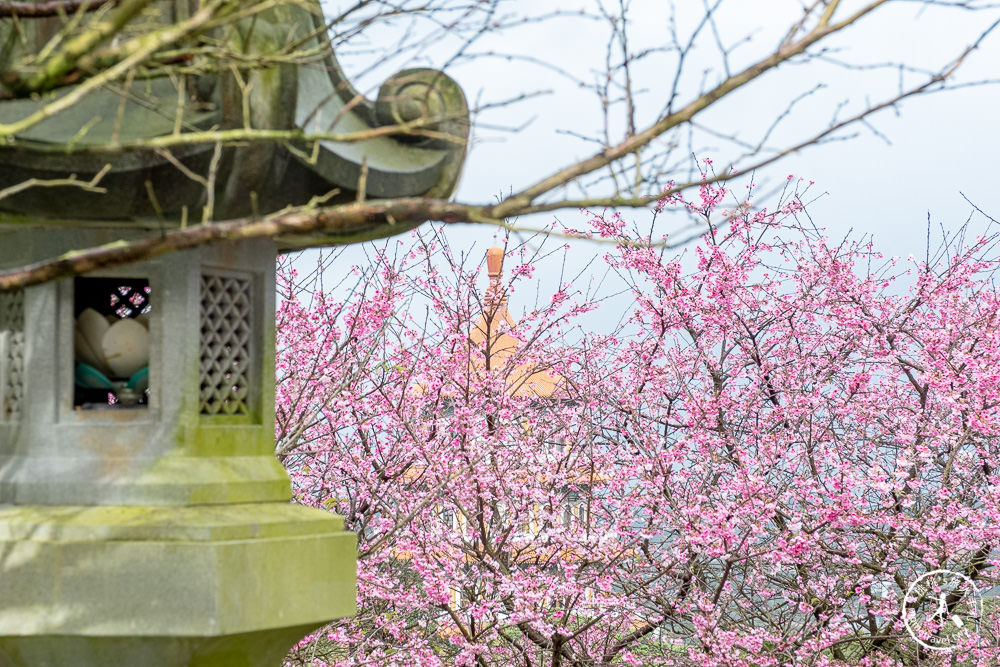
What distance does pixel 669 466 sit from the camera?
733 cm

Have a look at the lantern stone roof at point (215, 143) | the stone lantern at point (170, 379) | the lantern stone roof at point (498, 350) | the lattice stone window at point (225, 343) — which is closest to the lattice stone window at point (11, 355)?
the stone lantern at point (170, 379)

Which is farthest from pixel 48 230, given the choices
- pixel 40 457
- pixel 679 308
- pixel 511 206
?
pixel 679 308

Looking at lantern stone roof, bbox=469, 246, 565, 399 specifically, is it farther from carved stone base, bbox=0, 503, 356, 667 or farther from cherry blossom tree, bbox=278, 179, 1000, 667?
carved stone base, bbox=0, 503, 356, 667

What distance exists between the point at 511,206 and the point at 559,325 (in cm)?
546

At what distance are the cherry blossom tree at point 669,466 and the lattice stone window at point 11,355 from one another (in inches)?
103

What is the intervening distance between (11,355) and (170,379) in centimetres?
77

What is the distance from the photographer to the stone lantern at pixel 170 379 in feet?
12.7

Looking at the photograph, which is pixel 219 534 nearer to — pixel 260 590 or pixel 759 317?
pixel 260 590

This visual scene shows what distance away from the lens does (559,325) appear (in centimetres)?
843

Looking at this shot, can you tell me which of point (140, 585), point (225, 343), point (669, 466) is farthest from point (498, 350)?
point (140, 585)

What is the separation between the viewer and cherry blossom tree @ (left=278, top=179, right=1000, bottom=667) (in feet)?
23.0

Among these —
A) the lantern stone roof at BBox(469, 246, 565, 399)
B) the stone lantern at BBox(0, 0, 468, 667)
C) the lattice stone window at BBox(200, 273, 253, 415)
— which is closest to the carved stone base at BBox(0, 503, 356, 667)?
the stone lantern at BBox(0, 0, 468, 667)

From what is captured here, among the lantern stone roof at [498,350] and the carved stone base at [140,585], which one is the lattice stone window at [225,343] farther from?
the lantern stone roof at [498,350]

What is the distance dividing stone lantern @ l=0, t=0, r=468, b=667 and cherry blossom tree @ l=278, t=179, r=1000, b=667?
245cm
